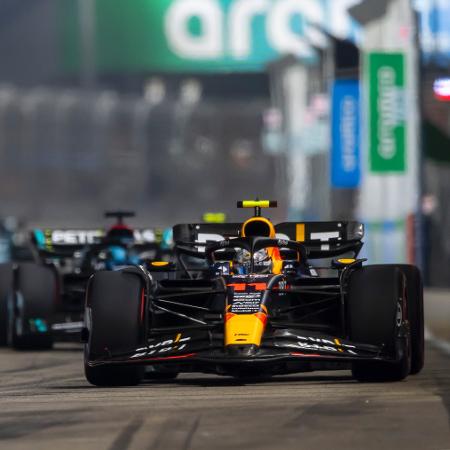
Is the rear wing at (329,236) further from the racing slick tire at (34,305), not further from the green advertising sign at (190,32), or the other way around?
the green advertising sign at (190,32)

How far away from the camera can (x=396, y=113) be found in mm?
34250

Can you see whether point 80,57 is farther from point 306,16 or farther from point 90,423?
point 90,423

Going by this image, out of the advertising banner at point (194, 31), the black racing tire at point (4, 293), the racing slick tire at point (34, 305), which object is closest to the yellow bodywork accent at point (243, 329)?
the racing slick tire at point (34, 305)

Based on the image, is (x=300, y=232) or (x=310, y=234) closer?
(x=310, y=234)

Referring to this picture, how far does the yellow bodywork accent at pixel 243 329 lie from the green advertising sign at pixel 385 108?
22.3 metres

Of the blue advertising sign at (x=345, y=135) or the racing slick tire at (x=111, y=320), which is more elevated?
the blue advertising sign at (x=345, y=135)

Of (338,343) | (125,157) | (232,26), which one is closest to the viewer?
(338,343)

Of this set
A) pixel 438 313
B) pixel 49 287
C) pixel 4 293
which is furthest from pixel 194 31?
pixel 49 287

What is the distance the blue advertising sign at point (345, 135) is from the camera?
118ft

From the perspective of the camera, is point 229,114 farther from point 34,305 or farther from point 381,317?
point 381,317

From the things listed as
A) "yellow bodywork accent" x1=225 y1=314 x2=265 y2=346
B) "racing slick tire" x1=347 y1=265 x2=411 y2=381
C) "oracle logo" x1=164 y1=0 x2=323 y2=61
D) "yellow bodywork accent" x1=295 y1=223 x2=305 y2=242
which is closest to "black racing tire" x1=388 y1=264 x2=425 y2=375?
"racing slick tire" x1=347 y1=265 x2=411 y2=381

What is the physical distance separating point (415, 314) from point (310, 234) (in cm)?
196

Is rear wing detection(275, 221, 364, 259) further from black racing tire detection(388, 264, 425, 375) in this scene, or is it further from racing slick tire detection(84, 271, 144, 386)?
racing slick tire detection(84, 271, 144, 386)

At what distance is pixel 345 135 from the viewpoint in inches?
1428
